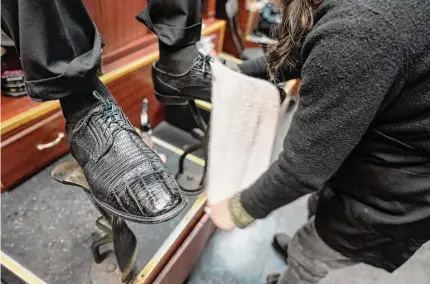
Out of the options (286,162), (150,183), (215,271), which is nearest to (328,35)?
(286,162)

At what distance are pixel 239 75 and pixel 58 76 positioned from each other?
1.63 feet

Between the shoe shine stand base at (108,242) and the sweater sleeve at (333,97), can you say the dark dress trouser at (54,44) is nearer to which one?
the shoe shine stand base at (108,242)

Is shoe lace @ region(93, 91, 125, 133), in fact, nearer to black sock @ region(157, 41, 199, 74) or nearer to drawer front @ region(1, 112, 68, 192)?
black sock @ region(157, 41, 199, 74)

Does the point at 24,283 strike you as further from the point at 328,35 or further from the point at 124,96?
the point at 328,35

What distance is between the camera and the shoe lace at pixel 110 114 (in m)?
0.51

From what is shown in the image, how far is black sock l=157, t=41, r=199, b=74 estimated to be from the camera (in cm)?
69

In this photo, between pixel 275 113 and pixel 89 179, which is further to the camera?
pixel 275 113

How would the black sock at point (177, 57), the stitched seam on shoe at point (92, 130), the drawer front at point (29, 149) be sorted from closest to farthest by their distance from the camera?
the stitched seam on shoe at point (92, 130)
the black sock at point (177, 57)
the drawer front at point (29, 149)

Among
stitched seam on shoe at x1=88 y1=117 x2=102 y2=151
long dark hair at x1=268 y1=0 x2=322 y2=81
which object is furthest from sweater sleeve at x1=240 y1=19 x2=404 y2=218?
stitched seam on shoe at x1=88 y1=117 x2=102 y2=151

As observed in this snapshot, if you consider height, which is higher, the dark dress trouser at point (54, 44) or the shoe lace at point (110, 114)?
the dark dress trouser at point (54, 44)

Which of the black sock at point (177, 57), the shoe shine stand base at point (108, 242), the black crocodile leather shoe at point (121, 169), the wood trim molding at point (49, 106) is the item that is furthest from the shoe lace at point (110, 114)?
the wood trim molding at point (49, 106)

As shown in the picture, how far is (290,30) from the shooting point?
1.62 ft

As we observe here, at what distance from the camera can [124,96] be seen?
40.6 inches

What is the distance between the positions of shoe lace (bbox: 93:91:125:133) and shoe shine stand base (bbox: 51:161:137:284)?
11 centimetres
